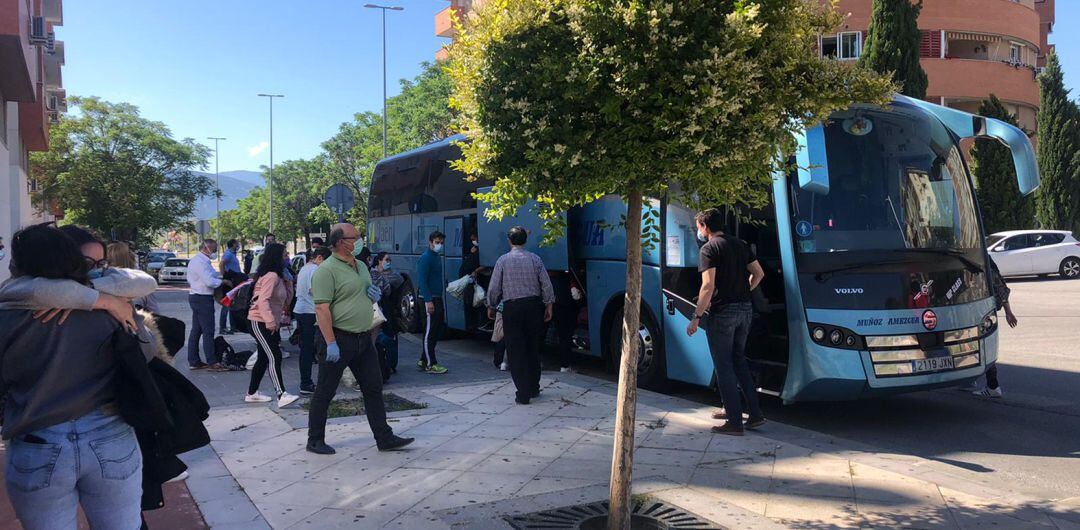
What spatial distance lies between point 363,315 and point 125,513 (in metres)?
3.29

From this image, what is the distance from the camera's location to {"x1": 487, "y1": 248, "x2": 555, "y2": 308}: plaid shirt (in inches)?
335

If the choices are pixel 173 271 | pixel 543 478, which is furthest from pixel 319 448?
pixel 173 271

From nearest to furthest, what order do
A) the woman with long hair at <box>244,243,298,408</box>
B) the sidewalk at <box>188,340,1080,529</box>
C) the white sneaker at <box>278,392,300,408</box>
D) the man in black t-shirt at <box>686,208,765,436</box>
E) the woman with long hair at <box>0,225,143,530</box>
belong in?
1. the woman with long hair at <box>0,225,143,530</box>
2. the sidewalk at <box>188,340,1080,529</box>
3. the man in black t-shirt at <box>686,208,765,436</box>
4. the white sneaker at <box>278,392,300,408</box>
5. the woman with long hair at <box>244,243,298,408</box>

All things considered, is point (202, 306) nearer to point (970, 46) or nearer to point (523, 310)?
point (523, 310)

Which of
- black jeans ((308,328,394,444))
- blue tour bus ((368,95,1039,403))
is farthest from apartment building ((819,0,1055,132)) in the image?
black jeans ((308,328,394,444))

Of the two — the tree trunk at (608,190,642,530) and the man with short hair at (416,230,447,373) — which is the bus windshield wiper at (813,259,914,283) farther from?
the man with short hair at (416,230,447,373)

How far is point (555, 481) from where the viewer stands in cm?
569

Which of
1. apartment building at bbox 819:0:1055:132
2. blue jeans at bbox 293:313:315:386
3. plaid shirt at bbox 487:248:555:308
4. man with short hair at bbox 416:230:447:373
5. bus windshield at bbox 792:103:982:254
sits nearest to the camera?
bus windshield at bbox 792:103:982:254

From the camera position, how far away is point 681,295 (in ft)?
27.3

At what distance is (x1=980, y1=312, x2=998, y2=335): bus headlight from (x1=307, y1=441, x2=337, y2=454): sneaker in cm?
572

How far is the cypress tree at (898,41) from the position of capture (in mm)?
30938

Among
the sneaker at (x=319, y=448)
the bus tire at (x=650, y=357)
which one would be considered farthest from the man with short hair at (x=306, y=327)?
the bus tire at (x=650, y=357)

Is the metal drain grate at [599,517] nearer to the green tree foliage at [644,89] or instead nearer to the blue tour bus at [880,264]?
A: the green tree foliage at [644,89]

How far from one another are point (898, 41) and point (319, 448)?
30.7 meters
